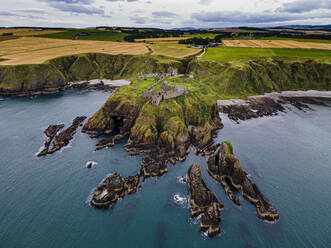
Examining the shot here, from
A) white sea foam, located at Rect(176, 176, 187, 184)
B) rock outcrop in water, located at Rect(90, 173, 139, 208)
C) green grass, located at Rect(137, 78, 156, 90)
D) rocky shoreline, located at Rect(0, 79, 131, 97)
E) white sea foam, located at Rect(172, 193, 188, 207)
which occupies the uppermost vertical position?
green grass, located at Rect(137, 78, 156, 90)

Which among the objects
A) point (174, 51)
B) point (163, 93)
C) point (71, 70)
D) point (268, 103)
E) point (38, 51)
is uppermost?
point (38, 51)

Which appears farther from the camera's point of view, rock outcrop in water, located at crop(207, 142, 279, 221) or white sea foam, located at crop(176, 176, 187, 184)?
white sea foam, located at crop(176, 176, 187, 184)

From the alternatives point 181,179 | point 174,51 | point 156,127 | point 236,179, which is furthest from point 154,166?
point 174,51

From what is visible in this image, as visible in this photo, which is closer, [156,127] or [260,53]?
[156,127]

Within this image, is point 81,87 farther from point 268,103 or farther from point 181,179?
point 268,103

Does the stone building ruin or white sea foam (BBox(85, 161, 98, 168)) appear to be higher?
the stone building ruin

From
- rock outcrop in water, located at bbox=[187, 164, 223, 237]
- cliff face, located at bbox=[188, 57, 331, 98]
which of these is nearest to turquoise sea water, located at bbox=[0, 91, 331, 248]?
rock outcrop in water, located at bbox=[187, 164, 223, 237]

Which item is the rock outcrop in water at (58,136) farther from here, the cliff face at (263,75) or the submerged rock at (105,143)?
the cliff face at (263,75)

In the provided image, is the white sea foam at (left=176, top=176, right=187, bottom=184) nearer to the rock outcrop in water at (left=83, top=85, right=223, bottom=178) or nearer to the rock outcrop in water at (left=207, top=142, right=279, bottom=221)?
the rock outcrop in water at (left=83, top=85, right=223, bottom=178)
